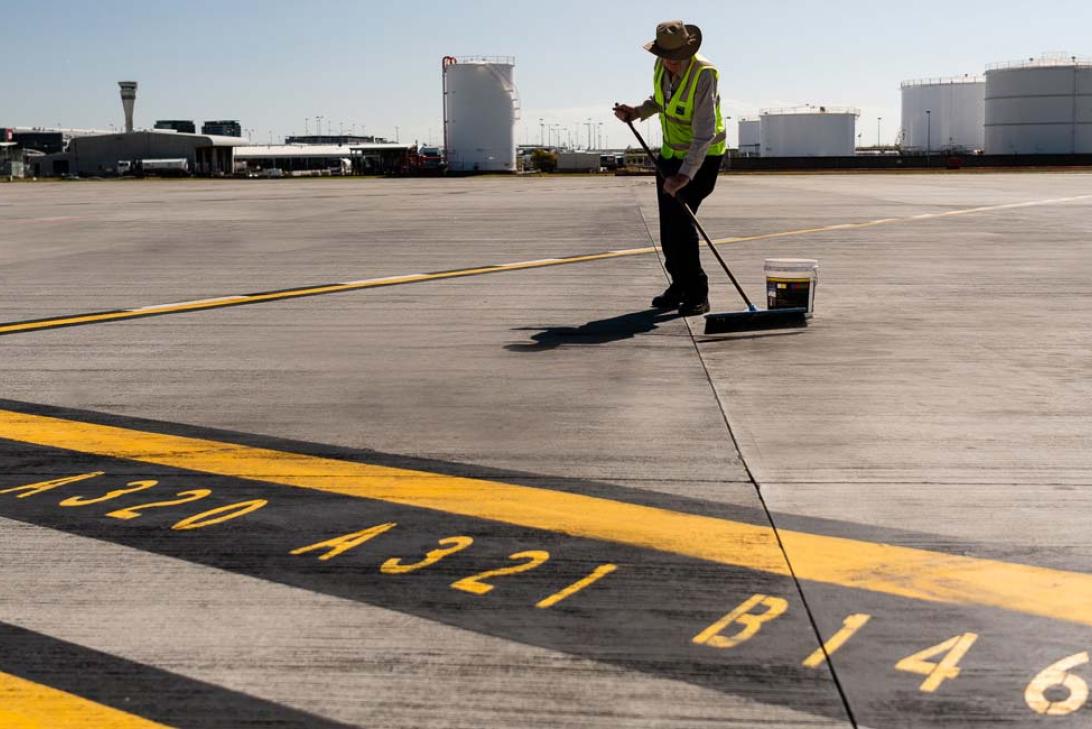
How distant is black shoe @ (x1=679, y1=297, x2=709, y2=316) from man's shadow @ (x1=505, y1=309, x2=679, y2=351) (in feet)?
0.24

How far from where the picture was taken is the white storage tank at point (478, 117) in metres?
86.4

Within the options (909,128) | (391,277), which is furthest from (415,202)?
(909,128)

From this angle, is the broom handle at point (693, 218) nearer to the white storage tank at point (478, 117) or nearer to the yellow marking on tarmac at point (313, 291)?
the yellow marking on tarmac at point (313, 291)

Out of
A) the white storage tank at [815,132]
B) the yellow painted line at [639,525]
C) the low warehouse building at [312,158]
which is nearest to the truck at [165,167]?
the low warehouse building at [312,158]

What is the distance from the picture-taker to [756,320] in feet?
25.5

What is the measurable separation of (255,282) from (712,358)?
216 inches

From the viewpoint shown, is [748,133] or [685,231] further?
[748,133]

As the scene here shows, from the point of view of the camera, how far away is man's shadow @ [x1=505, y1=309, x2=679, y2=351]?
7.32 meters

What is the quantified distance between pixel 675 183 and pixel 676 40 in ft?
3.20

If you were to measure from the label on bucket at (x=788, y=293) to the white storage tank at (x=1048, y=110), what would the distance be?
8936 centimetres

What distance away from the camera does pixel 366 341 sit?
7477mm

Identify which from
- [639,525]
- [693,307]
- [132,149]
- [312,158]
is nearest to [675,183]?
[693,307]

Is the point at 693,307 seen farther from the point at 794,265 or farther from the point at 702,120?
the point at 702,120

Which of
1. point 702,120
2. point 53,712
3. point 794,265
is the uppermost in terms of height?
point 702,120
